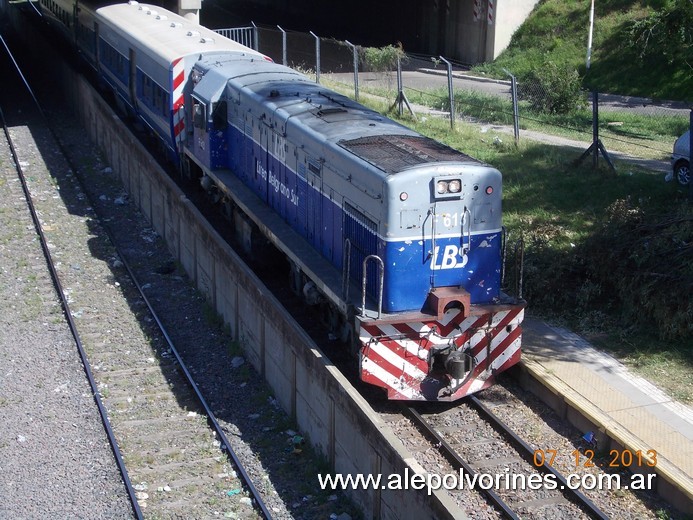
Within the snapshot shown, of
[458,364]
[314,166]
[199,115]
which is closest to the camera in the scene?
[458,364]

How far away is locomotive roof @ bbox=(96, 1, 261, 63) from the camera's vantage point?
20.1m

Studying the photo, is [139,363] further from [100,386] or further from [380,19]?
[380,19]

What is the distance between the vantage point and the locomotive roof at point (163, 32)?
20.1m

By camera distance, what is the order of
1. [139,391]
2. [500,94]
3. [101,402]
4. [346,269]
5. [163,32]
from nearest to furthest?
[346,269]
[101,402]
[139,391]
[163,32]
[500,94]

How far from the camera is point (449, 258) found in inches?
451

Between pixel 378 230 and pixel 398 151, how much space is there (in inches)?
48.4

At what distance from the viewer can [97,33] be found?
27562 millimetres

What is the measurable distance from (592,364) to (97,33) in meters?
20.6

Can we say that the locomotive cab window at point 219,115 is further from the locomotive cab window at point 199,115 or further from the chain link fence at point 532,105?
the chain link fence at point 532,105

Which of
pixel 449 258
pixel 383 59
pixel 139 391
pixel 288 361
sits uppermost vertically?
pixel 383 59

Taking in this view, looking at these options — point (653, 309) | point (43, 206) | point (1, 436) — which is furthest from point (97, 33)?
point (653, 309)

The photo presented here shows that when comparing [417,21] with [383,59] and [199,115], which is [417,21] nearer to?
[383,59]

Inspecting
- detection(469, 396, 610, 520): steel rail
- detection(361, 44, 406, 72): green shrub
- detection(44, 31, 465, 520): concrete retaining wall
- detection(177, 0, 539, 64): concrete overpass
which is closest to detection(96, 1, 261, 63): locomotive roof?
detection(44, 31, 465, 520): concrete retaining wall

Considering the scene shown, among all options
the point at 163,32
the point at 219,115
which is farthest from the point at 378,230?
the point at 163,32
